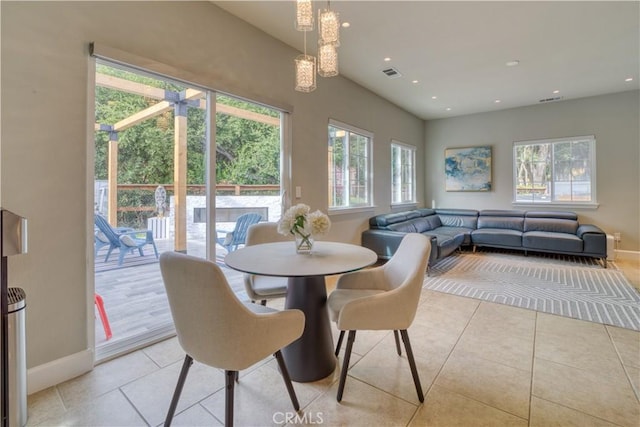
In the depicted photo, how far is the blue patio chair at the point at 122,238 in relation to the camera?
7.41 ft

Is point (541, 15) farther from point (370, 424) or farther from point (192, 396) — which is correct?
point (192, 396)

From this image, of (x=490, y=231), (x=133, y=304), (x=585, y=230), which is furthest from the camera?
(x=490, y=231)

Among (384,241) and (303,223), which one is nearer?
(303,223)

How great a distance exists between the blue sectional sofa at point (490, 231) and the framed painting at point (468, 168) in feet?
2.17

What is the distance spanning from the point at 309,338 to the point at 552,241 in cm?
515

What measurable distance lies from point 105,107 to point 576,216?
7261mm

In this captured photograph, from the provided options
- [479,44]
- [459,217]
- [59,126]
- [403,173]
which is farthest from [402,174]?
[59,126]

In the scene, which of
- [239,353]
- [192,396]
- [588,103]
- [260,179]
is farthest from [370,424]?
[588,103]

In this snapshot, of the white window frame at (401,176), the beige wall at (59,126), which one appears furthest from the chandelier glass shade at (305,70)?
the white window frame at (401,176)

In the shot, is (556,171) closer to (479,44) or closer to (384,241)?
(479,44)

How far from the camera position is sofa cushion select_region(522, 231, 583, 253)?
190 inches

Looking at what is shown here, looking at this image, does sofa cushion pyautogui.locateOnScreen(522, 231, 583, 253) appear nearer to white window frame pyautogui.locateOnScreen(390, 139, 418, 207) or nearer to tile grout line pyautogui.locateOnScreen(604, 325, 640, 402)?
white window frame pyautogui.locateOnScreen(390, 139, 418, 207)

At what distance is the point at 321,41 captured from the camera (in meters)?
2.03

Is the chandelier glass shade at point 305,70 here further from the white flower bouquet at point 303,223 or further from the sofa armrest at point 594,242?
the sofa armrest at point 594,242
